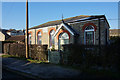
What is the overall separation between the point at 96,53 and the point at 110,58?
971mm

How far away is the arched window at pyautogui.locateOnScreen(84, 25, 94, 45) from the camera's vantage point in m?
12.4

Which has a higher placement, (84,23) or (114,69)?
(84,23)

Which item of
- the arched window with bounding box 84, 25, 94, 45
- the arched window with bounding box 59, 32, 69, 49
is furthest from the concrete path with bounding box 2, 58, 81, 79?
the arched window with bounding box 59, 32, 69, 49

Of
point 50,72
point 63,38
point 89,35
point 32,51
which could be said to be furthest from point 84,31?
point 50,72

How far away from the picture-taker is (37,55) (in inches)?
433

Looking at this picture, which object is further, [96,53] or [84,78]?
[96,53]

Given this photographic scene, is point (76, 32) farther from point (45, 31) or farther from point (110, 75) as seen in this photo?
point (110, 75)

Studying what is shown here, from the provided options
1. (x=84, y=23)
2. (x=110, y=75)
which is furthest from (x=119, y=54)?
(x=84, y=23)

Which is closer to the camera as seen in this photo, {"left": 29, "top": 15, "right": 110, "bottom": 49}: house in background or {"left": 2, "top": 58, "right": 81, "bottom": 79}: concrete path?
{"left": 2, "top": 58, "right": 81, "bottom": 79}: concrete path

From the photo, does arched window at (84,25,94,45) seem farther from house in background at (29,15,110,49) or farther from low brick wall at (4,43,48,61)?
low brick wall at (4,43,48,61)

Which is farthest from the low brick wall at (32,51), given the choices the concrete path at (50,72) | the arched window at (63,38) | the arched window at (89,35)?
the arched window at (89,35)

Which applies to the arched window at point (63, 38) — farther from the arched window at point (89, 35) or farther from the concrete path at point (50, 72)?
the concrete path at point (50, 72)

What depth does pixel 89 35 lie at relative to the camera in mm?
12656

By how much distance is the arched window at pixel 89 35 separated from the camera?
1239 centimetres
